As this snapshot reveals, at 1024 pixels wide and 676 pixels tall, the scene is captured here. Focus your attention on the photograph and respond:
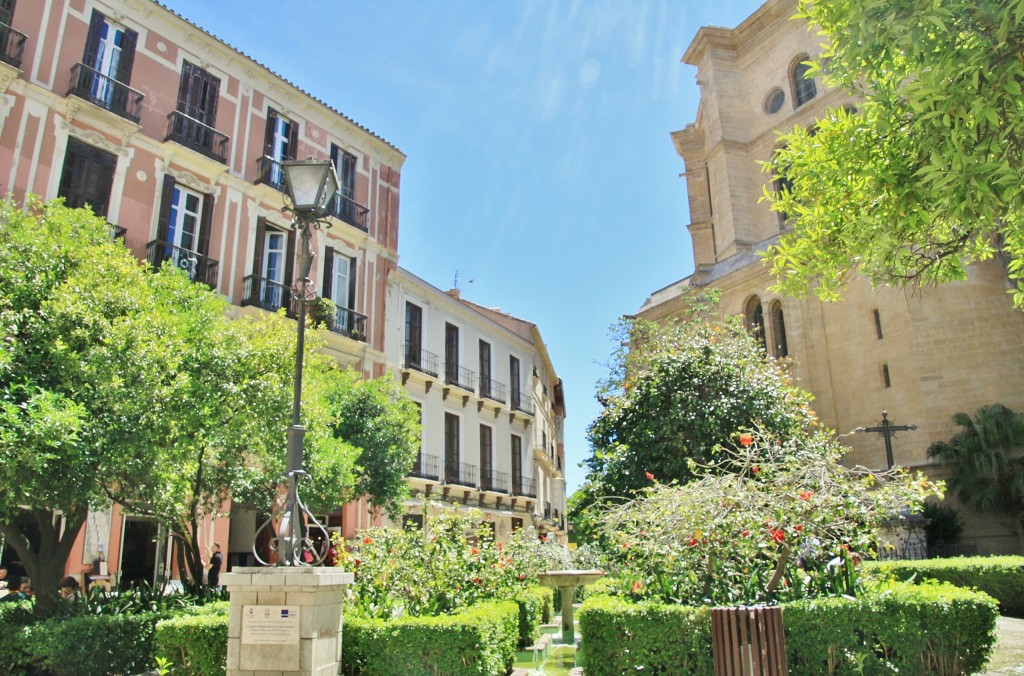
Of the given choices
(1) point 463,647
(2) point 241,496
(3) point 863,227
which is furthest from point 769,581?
(2) point 241,496

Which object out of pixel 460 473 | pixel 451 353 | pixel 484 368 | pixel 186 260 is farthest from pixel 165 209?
pixel 484 368

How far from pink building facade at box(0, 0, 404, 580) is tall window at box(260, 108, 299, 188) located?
0.04 m

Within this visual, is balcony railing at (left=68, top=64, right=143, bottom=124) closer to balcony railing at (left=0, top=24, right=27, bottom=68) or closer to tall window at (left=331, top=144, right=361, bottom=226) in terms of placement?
balcony railing at (left=0, top=24, right=27, bottom=68)

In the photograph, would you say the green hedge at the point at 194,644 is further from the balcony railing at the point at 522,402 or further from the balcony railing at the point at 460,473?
the balcony railing at the point at 522,402

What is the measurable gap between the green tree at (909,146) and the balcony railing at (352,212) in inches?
599

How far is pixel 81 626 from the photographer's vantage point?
7789mm

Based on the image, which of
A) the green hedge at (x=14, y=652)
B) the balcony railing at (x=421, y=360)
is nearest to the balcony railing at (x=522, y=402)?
the balcony railing at (x=421, y=360)

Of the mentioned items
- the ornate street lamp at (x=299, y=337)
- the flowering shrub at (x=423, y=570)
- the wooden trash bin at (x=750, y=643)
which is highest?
the ornate street lamp at (x=299, y=337)

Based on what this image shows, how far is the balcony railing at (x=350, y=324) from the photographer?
1964 cm

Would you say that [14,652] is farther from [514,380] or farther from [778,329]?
[778,329]

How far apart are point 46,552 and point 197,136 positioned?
10.7 metres

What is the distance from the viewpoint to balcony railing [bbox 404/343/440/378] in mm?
22259

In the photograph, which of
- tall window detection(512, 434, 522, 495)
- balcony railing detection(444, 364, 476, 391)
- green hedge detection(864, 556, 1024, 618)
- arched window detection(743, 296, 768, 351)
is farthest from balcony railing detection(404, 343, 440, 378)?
green hedge detection(864, 556, 1024, 618)

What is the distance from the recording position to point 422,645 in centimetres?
680
